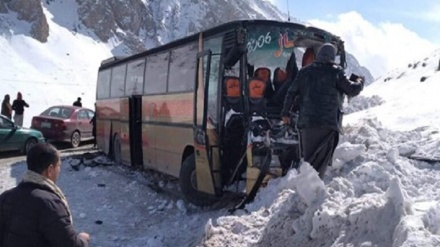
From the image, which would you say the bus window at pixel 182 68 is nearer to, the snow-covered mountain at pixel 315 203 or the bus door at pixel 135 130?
the snow-covered mountain at pixel 315 203

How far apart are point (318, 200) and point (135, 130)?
862 cm

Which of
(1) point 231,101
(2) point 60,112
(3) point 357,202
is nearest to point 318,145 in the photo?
(3) point 357,202

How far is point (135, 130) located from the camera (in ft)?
44.6

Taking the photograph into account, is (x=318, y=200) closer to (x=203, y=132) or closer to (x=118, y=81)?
(x=203, y=132)

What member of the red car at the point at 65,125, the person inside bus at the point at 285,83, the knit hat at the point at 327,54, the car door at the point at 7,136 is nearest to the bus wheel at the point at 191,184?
the person inside bus at the point at 285,83

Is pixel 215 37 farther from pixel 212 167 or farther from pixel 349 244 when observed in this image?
pixel 349 244

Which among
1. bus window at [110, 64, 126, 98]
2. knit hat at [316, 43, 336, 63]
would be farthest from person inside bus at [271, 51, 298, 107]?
bus window at [110, 64, 126, 98]

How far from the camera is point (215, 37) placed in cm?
902

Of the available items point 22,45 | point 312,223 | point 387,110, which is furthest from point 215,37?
Result: point 22,45

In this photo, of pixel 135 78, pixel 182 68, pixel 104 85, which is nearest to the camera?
pixel 182 68

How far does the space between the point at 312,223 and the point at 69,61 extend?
59794 millimetres

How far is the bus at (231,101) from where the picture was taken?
7977 mm

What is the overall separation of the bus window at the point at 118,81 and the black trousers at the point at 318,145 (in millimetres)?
8684

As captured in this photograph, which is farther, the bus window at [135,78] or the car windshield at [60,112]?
the car windshield at [60,112]
